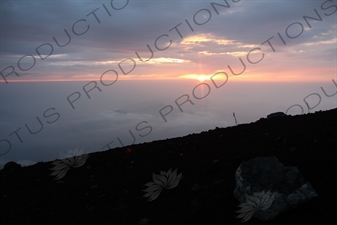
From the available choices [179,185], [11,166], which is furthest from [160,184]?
[11,166]

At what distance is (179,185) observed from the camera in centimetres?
661

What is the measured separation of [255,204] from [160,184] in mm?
2712

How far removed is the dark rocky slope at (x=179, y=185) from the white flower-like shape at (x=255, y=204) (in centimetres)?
18

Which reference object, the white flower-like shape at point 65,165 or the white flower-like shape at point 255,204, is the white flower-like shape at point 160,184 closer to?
the white flower-like shape at point 255,204

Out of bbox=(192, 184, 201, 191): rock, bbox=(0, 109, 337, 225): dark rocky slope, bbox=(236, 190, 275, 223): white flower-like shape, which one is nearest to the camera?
bbox=(236, 190, 275, 223): white flower-like shape

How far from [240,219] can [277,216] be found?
661 millimetres

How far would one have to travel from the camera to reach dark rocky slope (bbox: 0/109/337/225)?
16.6ft

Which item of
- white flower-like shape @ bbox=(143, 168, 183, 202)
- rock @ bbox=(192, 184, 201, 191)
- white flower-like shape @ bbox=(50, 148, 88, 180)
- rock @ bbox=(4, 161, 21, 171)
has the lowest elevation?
rock @ bbox=(192, 184, 201, 191)

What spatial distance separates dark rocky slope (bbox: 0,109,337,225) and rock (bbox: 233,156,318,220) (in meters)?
0.18

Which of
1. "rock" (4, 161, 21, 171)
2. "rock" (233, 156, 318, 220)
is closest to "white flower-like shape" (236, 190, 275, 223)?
"rock" (233, 156, 318, 220)

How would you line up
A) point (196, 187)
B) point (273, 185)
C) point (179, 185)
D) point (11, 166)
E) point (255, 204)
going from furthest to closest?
point (11, 166), point (179, 185), point (196, 187), point (273, 185), point (255, 204)

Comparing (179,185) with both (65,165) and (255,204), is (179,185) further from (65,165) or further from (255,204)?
(65,165)

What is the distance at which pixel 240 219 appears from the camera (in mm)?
4688

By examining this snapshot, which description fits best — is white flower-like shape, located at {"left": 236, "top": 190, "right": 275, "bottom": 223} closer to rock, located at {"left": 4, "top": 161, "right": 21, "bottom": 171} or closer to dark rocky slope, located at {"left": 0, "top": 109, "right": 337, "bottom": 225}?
dark rocky slope, located at {"left": 0, "top": 109, "right": 337, "bottom": 225}
